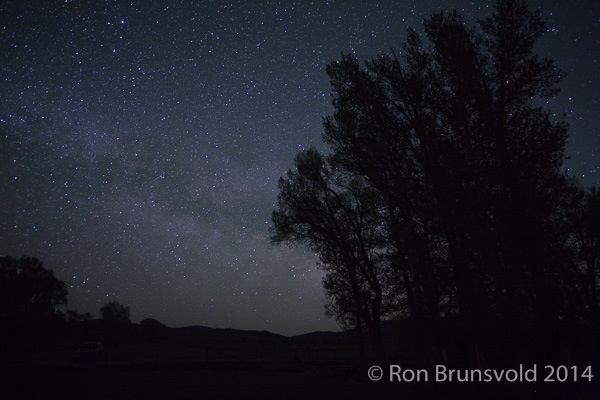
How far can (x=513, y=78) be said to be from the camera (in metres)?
11.9

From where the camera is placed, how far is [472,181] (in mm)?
11750

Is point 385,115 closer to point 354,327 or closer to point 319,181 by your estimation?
point 319,181

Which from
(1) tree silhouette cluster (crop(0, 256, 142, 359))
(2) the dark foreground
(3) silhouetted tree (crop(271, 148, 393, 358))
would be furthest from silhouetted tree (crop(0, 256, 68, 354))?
(3) silhouetted tree (crop(271, 148, 393, 358))

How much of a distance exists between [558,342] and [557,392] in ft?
7.44

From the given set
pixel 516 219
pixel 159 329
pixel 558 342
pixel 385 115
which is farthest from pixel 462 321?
pixel 159 329

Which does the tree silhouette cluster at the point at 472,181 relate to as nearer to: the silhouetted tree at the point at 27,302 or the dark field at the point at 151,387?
the dark field at the point at 151,387

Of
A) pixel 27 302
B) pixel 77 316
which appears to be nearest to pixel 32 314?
pixel 27 302

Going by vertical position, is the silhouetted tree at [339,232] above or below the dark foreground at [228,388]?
above

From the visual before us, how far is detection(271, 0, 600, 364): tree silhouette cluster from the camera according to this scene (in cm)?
1059

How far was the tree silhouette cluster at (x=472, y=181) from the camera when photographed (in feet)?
34.7

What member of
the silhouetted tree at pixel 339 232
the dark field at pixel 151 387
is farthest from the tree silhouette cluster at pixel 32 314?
the silhouetted tree at pixel 339 232

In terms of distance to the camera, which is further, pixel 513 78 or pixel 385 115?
pixel 385 115

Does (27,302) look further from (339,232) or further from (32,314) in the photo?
(339,232)

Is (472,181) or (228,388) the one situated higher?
(472,181)
